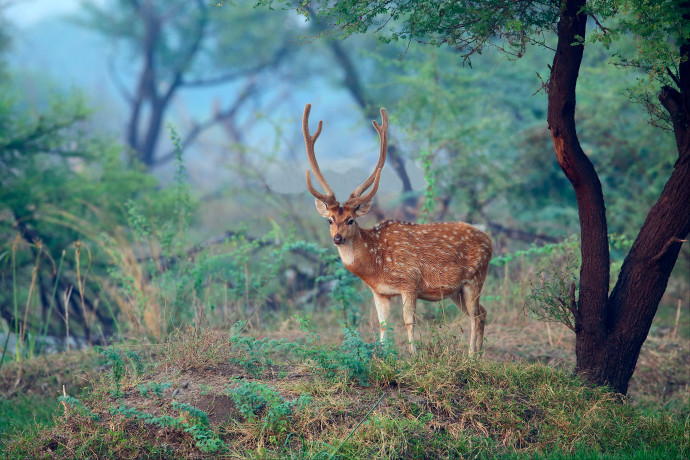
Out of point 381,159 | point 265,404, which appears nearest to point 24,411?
point 265,404

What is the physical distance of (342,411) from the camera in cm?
549

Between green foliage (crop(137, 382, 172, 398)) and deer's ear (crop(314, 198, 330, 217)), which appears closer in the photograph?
green foliage (crop(137, 382, 172, 398))

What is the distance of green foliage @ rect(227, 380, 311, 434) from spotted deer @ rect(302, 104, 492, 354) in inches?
59.5

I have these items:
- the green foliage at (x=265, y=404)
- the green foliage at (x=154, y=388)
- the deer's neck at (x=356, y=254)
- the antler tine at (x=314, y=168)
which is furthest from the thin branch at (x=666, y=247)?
the green foliage at (x=154, y=388)

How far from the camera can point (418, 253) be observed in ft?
23.6

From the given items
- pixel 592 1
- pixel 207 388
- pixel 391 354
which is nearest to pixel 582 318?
pixel 391 354

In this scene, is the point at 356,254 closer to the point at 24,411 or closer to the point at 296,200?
the point at 24,411

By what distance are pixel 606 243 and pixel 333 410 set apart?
3.01 m

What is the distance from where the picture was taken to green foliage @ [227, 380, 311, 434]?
5.33 metres

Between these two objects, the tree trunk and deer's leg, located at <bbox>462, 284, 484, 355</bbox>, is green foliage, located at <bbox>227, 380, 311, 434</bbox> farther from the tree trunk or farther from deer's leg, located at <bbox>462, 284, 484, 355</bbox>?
the tree trunk

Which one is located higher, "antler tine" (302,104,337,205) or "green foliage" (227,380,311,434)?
"antler tine" (302,104,337,205)

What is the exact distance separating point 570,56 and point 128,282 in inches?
246

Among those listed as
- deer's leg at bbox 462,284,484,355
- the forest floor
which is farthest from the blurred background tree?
deer's leg at bbox 462,284,484,355

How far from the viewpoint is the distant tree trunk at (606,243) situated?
6.14m
